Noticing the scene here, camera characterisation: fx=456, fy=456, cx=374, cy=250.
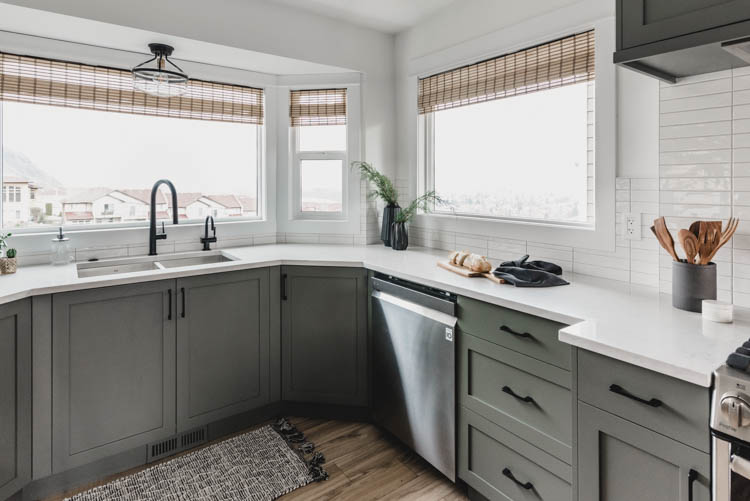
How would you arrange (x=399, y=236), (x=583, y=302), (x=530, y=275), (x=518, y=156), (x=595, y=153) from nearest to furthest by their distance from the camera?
1. (x=583, y=302)
2. (x=530, y=275)
3. (x=595, y=153)
4. (x=518, y=156)
5. (x=399, y=236)

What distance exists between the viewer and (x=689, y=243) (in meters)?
1.60

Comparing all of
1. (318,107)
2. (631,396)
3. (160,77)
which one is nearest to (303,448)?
(631,396)

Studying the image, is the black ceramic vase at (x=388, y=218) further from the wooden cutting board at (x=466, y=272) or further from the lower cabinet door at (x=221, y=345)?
the lower cabinet door at (x=221, y=345)

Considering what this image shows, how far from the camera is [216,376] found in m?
2.49

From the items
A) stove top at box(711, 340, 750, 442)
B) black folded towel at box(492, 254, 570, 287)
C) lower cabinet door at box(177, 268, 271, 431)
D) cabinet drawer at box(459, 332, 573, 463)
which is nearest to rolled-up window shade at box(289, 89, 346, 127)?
lower cabinet door at box(177, 268, 271, 431)

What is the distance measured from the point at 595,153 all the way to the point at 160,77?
231cm

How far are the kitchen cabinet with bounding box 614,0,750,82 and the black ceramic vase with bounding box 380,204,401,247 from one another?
1.73m

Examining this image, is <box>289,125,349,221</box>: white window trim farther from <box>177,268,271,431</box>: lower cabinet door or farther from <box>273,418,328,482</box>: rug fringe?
<box>273,418,328,482</box>: rug fringe

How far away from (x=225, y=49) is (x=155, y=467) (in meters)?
2.35

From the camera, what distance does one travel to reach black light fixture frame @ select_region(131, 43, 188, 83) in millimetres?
2457

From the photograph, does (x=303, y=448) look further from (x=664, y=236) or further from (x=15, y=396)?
(x=664, y=236)

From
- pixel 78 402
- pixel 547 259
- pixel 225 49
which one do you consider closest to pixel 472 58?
pixel 547 259

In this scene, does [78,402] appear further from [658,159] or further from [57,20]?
[658,159]

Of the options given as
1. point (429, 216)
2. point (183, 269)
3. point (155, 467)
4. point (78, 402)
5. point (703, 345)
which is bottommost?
point (155, 467)
